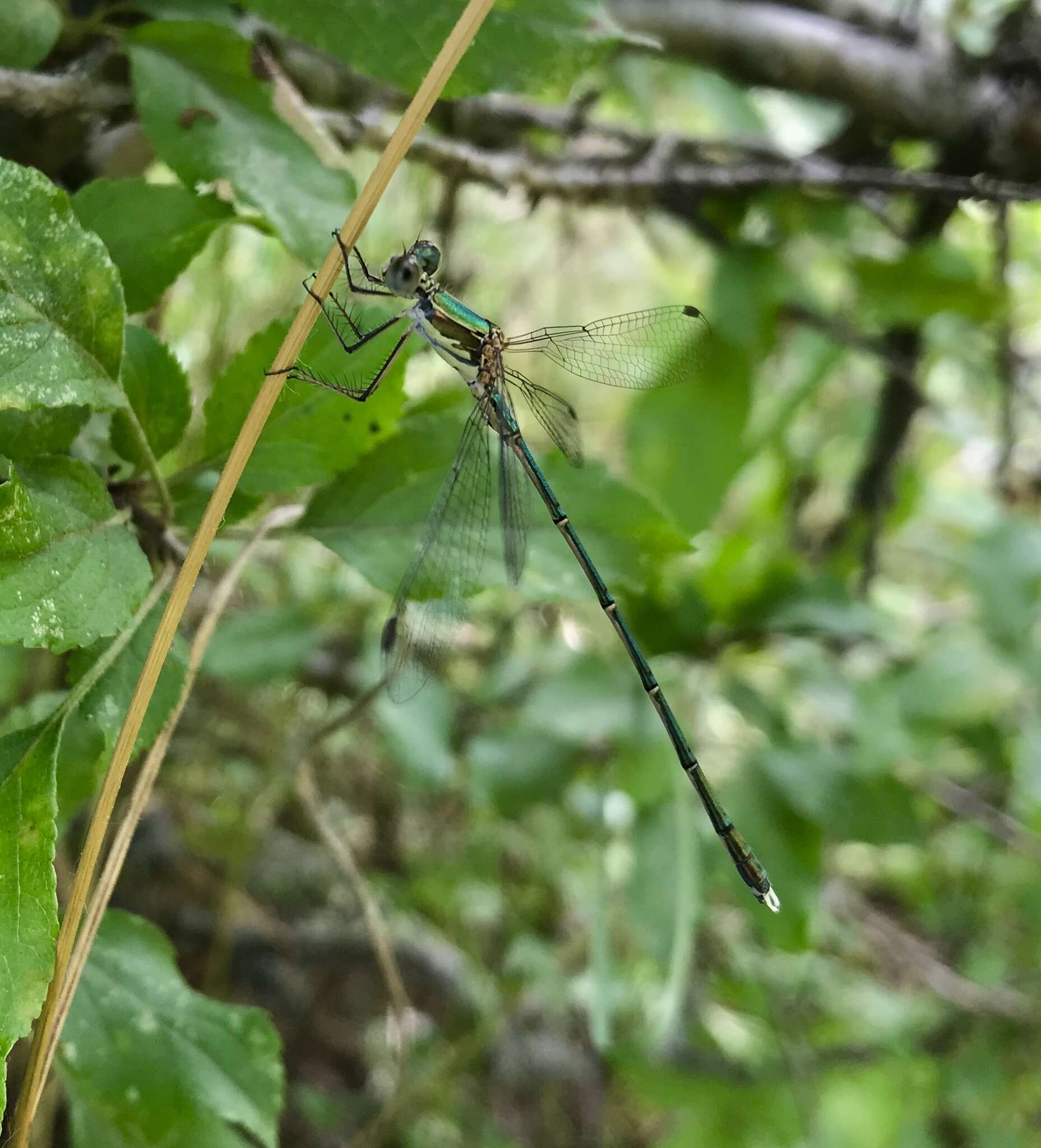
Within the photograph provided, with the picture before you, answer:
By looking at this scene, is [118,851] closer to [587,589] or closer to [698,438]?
[587,589]

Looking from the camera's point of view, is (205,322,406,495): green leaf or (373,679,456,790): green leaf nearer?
(205,322,406,495): green leaf

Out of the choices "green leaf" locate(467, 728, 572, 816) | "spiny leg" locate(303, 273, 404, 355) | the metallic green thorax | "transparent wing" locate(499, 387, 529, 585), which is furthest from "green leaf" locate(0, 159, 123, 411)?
"green leaf" locate(467, 728, 572, 816)

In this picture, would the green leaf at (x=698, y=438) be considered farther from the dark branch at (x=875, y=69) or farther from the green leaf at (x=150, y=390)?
the green leaf at (x=150, y=390)

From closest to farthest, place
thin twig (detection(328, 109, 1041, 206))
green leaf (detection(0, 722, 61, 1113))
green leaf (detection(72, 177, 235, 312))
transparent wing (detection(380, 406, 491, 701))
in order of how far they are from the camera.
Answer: green leaf (detection(0, 722, 61, 1113))
green leaf (detection(72, 177, 235, 312))
transparent wing (detection(380, 406, 491, 701))
thin twig (detection(328, 109, 1041, 206))

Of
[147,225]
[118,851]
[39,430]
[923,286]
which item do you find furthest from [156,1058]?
[923,286]

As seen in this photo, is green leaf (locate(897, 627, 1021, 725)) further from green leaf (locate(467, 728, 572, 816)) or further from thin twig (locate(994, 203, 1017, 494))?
green leaf (locate(467, 728, 572, 816))

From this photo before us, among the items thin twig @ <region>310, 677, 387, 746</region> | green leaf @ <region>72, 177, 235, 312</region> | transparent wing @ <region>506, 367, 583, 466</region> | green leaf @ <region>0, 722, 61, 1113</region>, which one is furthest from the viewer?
transparent wing @ <region>506, 367, 583, 466</region>

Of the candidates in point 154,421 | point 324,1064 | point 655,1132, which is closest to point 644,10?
point 154,421
